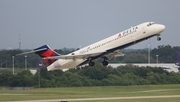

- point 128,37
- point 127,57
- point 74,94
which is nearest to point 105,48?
point 128,37

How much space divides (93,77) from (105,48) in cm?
3665

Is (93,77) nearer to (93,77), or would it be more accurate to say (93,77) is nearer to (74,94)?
(93,77)

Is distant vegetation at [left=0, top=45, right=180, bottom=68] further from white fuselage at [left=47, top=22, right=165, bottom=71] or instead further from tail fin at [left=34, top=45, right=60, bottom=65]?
white fuselage at [left=47, top=22, right=165, bottom=71]

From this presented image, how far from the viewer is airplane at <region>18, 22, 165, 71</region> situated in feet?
232

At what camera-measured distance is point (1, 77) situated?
101 meters

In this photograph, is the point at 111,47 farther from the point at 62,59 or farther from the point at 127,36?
the point at 62,59

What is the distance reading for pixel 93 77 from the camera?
365 ft

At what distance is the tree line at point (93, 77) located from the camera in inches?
3910

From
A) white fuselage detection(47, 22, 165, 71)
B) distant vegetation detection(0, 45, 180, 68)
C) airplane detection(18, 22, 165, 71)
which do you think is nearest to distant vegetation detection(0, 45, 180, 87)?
airplane detection(18, 22, 165, 71)

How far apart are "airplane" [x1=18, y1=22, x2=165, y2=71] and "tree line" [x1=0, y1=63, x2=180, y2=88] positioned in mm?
14927

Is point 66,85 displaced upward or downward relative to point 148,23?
downward

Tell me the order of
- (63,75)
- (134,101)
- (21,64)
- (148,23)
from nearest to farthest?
(134,101) → (148,23) → (63,75) → (21,64)

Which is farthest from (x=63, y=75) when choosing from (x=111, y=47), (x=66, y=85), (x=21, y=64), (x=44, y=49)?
(x=21, y=64)

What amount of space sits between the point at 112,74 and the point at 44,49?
95.8 ft
